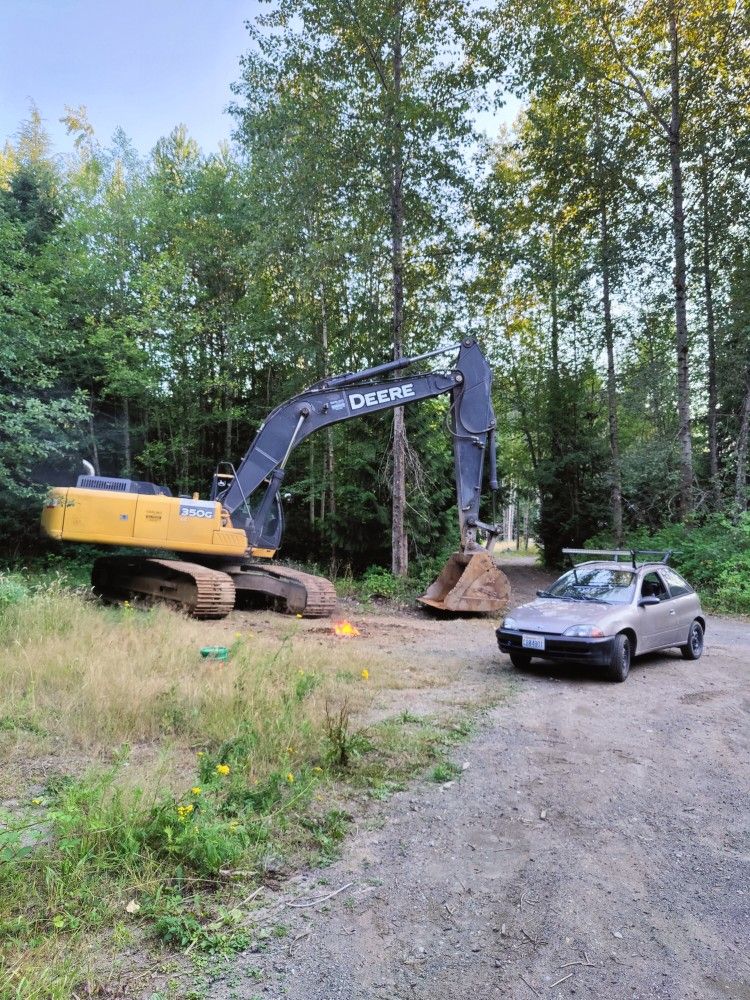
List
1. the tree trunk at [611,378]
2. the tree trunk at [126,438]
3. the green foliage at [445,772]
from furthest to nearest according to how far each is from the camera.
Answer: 1. the tree trunk at [126,438]
2. the tree trunk at [611,378]
3. the green foliage at [445,772]

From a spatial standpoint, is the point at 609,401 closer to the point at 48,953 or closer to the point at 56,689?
the point at 56,689

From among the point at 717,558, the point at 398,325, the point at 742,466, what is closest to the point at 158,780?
the point at 398,325

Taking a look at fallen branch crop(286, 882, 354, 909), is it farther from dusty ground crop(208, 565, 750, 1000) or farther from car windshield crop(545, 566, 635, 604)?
car windshield crop(545, 566, 635, 604)

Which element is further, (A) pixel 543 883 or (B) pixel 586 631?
(B) pixel 586 631

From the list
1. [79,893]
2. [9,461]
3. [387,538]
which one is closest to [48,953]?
[79,893]

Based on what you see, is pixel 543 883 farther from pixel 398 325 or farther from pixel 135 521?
pixel 398 325

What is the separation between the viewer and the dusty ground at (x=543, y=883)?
2496mm

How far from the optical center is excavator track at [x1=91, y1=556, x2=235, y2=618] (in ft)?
35.1

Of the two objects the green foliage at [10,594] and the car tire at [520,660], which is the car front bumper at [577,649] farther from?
the green foliage at [10,594]

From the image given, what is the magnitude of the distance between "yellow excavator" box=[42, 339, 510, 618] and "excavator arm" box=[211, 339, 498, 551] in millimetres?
20

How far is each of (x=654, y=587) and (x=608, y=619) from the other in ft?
4.93

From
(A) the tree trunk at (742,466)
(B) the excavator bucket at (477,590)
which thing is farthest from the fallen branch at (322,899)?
(A) the tree trunk at (742,466)

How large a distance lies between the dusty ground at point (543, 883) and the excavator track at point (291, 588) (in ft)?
21.0

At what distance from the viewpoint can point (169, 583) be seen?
464 inches
